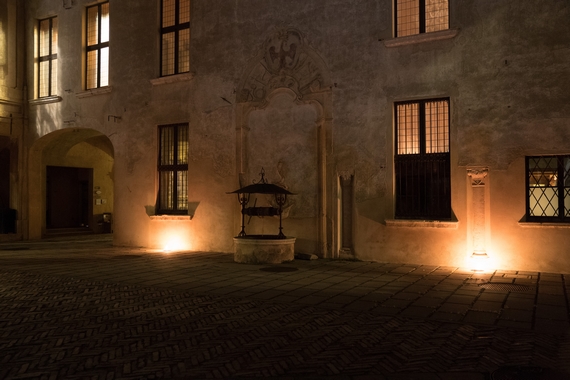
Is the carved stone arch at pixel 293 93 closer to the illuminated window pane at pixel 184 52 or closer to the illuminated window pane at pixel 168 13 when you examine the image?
the illuminated window pane at pixel 184 52

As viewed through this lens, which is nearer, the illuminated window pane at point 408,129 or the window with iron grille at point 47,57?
the illuminated window pane at point 408,129

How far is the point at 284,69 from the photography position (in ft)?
43.4

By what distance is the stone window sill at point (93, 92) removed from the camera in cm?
1622

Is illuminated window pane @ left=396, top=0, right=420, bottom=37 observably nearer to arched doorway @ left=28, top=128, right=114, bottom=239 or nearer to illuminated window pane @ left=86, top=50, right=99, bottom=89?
illuminated window pane @ left=86, top=50, right=99, bottom=89

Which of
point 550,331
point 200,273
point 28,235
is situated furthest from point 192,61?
point 550,331

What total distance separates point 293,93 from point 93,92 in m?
7.90

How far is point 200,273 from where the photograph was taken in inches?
399

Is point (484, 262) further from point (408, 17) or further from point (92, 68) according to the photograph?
point (92, 68)

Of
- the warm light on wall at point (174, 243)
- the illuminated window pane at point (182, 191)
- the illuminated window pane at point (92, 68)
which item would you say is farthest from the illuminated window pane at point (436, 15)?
the illuminated window pane at point (92, 68)

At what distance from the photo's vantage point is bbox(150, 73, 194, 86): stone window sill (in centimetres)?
1472

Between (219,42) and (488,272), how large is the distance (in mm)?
9930

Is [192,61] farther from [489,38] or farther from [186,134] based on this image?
[489,38]

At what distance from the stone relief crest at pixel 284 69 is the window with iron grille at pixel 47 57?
28.6ft

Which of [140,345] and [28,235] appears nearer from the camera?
[140,345]
